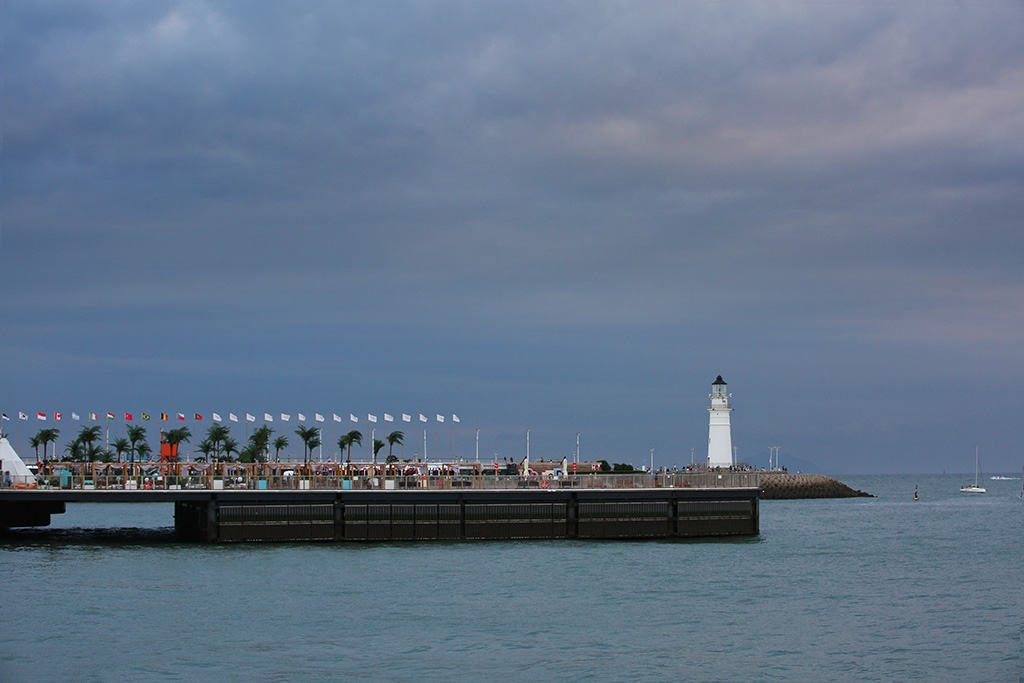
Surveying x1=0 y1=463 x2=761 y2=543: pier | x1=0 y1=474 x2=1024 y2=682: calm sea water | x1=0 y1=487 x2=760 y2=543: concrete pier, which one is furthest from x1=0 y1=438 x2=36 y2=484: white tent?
x1=0 y1=474 x2=1024 y2=682: calm sea water

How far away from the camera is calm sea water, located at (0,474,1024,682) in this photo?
1363 inches

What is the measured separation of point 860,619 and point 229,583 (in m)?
27.3

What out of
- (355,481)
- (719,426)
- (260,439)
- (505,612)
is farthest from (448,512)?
(260,439)

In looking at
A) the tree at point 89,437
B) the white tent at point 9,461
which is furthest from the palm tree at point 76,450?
the white tent at point 9,461

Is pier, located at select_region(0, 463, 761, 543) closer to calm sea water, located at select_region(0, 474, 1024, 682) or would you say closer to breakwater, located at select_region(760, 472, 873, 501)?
calm sea water, located at select_region(0, 474, 1024, 682)

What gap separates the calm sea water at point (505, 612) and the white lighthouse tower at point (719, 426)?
129 feet

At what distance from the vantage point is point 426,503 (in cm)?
6819

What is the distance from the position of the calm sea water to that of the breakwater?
301 feet

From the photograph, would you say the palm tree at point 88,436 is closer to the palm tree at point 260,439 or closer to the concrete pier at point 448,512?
the palm tree at point 260,439

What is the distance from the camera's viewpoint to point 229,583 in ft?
164

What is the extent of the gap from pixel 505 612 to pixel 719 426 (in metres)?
70.3

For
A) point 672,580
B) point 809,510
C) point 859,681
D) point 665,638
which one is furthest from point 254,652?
point 809,510

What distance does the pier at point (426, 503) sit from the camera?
65.2m

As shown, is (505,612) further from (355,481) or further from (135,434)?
(135,434)
